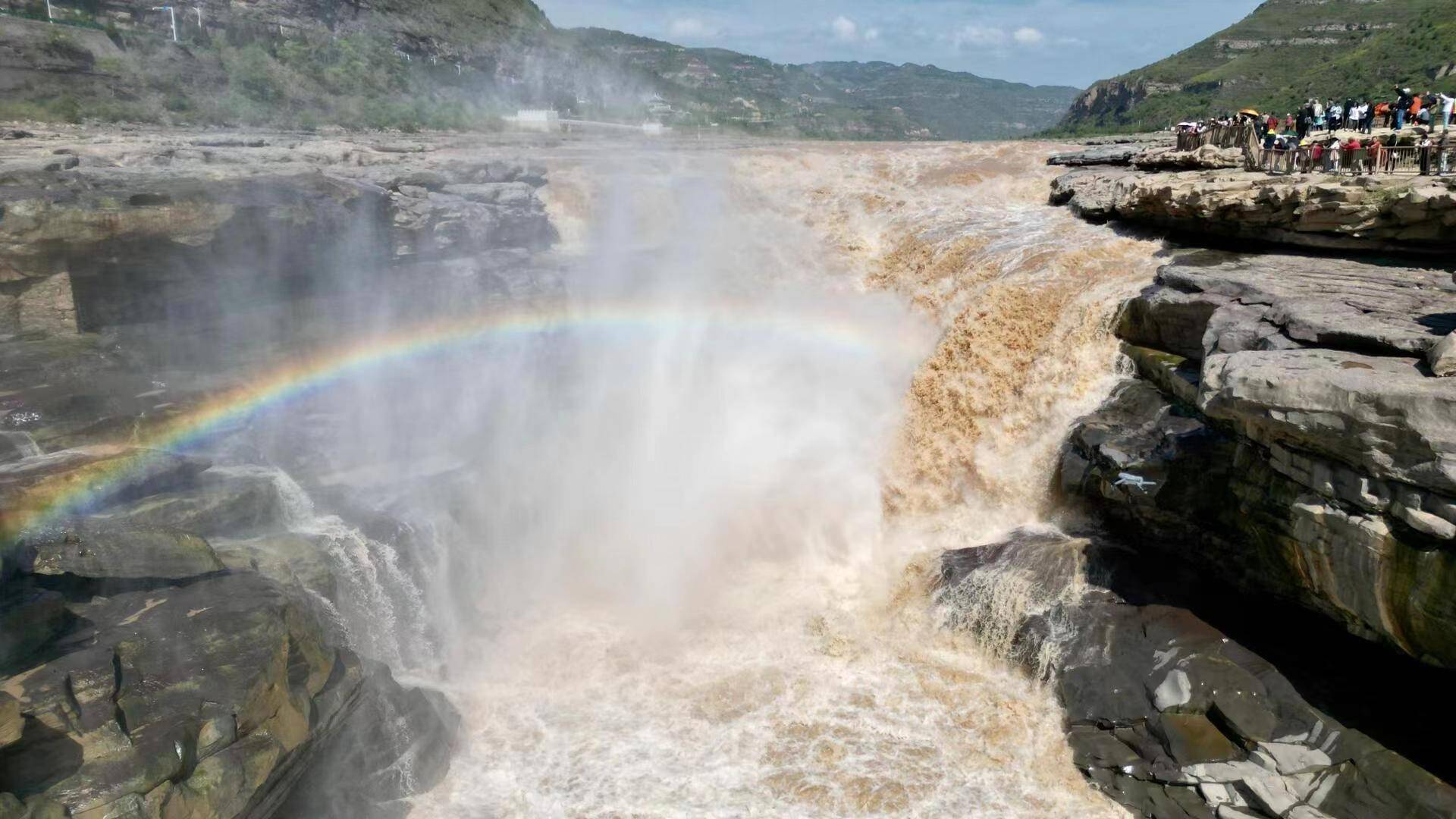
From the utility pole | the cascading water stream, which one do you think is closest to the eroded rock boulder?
the cascading water stream

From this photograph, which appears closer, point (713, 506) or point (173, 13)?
point (713, 506)

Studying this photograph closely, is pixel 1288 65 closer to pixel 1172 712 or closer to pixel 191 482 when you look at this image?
pixel 1172 712

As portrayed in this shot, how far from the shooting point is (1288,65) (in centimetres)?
4981

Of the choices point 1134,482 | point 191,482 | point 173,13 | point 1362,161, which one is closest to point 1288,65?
point 1362,161

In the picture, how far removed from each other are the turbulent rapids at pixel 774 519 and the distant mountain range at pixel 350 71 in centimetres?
1582

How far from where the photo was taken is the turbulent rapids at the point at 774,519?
9062 millimetres

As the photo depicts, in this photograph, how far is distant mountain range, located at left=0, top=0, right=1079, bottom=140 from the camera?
2433 centimetres

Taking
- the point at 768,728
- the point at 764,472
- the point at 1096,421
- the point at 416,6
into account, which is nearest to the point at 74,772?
the point at 768,728

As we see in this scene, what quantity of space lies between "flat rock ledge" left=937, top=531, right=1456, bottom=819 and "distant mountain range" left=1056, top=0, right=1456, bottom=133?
34319mm

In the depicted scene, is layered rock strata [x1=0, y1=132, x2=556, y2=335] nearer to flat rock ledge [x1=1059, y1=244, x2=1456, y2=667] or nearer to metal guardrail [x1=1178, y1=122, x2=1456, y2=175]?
flat rock ledge [x1=1059, y1=244, x2=1456, y2=667]

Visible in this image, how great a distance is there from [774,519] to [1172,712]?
6119mm

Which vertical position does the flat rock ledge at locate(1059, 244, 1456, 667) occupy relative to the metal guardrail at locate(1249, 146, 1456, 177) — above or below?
below

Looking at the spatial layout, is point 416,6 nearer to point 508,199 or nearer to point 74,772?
point 508,199

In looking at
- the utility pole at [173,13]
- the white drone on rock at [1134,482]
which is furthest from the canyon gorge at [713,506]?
the utility pole at [173,13]
